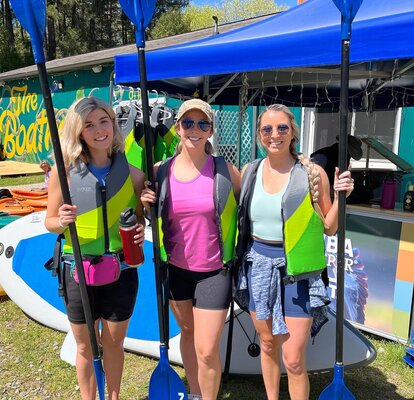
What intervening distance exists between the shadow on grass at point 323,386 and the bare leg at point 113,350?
0.82 m

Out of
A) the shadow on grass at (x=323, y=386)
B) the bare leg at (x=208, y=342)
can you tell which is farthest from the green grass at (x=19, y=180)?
the bare leg at (x=208, y=342)

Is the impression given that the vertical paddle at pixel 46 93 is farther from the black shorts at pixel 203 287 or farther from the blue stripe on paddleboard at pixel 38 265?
the blue stripe on paddleboard at pixel 38 265

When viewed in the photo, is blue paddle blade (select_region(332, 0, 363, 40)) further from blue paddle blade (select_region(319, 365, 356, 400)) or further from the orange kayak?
the orange kayak

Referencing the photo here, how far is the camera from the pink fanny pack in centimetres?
207

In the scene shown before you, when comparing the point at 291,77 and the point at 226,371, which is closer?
the point at 226,371

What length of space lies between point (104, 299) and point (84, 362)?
1.17 feet

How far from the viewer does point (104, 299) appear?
2160mm

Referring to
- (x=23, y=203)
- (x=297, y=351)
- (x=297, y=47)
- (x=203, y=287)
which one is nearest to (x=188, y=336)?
(x=203, y=287)

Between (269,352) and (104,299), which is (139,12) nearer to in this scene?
(104,299)

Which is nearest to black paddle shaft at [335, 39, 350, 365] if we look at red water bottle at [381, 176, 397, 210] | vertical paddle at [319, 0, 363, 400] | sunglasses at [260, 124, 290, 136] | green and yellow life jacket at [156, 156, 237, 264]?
vertical paddle at [319, 0, 363, 400]

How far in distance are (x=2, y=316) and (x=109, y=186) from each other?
2777 mm

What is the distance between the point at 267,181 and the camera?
2.12m

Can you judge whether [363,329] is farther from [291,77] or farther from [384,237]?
[291,77]

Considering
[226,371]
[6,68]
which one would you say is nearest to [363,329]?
[226,371]
